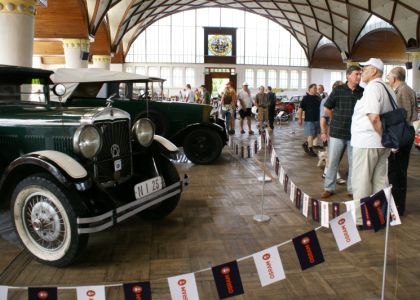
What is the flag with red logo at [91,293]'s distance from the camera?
6.68 feet

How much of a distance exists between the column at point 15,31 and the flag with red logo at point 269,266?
22.0ft

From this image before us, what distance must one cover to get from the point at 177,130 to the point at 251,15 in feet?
95.6

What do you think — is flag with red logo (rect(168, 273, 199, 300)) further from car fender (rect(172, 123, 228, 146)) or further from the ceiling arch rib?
the ceiling arch rib

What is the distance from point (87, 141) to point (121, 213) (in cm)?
73

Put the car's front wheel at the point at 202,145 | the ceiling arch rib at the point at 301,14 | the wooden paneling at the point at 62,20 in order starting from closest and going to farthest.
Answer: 1. the car's front wheel at the point at 202,145
2. the wooden paneling at the point at 62,20
3. the ceiling arch rib at the point at 301,14

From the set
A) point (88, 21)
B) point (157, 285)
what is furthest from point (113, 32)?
point (157, 285)

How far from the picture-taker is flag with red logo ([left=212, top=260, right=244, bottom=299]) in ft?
7.11

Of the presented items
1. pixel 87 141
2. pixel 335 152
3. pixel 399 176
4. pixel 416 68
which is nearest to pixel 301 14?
pixel 416 68

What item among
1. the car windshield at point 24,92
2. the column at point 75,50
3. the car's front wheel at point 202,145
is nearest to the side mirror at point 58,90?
the car windshield at point 24,92

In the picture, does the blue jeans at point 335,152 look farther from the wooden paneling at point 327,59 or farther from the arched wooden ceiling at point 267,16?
the wooden paneling at point 327,59

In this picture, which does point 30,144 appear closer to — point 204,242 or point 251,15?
point 204,242

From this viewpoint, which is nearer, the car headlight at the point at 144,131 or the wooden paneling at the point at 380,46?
the car headlight at the point at 144,131

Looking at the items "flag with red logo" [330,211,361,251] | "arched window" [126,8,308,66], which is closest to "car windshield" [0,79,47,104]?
"flag with red logo" [330,211,361,251]

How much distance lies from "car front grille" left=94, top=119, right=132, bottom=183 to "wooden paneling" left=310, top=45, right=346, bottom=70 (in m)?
31.2
